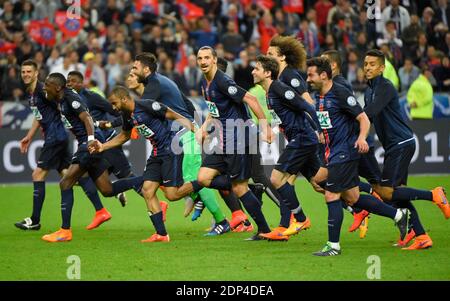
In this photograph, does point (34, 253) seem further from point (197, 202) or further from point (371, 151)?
point (371, 151)

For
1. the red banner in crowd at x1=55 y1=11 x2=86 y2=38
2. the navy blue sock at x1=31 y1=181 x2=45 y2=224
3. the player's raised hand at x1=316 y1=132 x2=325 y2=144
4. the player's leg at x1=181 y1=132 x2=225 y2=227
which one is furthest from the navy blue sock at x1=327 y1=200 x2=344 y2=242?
the red banner in crowd at x1=55 y1=11 x2=86 y2=38

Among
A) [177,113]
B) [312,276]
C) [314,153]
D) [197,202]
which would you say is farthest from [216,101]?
[312,276]

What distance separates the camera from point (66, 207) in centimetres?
1235

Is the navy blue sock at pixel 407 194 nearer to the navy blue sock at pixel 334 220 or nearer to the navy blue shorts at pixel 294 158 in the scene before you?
the navy blue sock at pixel 334 220

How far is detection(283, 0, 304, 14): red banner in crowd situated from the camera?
78.3 feet

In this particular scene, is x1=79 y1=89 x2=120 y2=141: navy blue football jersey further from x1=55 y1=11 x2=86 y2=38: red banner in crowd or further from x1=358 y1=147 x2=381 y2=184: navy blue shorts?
x1=55 y1=11 x2=86 y2=38: red banner in crowd

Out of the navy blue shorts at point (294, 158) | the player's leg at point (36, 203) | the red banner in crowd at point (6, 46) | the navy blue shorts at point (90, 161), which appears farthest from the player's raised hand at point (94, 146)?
the red banner in crowd at point (6, 46)

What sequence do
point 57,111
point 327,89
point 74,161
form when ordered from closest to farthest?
point 327,89 < point 74,161 < point 57,111

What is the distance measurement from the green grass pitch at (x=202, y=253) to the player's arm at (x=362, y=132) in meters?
1.12

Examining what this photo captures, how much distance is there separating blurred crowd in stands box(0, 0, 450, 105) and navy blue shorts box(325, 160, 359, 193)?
9801 mm

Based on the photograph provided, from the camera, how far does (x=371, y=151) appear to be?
39.5 ft

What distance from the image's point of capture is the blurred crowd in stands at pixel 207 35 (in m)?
21.2

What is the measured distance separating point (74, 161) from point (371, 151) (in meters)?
3.61

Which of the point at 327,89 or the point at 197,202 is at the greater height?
the point at 327,89
